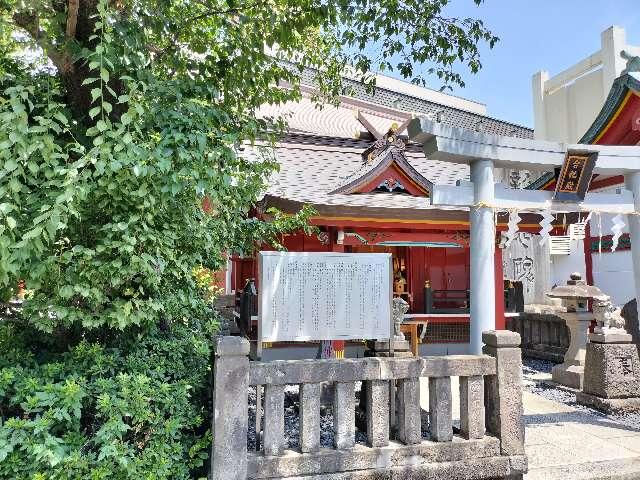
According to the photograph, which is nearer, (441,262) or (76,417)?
(76,417)

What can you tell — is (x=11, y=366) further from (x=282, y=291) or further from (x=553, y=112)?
(x=553, y=112)

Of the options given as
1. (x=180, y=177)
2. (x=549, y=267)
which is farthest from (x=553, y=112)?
(x=180, y=177)

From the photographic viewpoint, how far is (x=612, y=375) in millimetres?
6898

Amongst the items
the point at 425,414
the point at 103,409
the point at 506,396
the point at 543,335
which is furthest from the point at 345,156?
the point at 103,409

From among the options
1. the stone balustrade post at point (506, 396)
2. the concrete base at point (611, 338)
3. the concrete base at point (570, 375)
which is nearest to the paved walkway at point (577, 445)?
the stone balustrade post at point (506, 396)

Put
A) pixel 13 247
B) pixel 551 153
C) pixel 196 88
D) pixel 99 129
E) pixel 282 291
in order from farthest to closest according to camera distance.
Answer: pixel 551 153
pixel 282 291
pixel 196 88
pixel 99 129
pixel 13 247

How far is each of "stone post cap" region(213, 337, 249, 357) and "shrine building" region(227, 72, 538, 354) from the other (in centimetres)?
468

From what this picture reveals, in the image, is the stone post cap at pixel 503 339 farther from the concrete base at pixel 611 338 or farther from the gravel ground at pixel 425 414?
the concrete base at pixel 611 338

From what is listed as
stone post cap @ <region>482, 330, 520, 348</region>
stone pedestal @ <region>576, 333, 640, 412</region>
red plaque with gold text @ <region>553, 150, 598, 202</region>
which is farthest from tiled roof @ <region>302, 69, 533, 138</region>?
stone post cap @ <region>482, 330, 520, 348</region>

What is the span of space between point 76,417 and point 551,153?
572 centimetres

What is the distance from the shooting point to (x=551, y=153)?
5.76 meters

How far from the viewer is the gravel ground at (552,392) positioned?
256 inches

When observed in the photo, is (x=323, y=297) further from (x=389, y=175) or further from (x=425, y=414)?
(x=389, y=175)

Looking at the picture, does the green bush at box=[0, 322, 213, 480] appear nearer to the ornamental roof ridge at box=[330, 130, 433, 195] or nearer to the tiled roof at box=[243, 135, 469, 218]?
the tiled roof at box=[243, 135, 469, 218]
